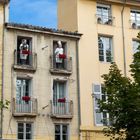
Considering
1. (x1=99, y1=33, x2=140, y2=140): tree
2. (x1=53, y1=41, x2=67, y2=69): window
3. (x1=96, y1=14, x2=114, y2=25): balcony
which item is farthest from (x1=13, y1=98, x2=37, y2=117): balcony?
(x1=96, y1=14, x2=114, y2=25): balcony

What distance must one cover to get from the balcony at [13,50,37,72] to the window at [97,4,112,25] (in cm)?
641

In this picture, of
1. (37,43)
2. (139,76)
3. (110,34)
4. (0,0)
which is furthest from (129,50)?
(139,76)

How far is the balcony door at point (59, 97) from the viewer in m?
33.4

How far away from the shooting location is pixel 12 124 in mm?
31766

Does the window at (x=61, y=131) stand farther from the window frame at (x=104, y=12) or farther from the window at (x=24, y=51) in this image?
the window frame at (x=104, y=12)

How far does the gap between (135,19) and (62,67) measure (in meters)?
7.76

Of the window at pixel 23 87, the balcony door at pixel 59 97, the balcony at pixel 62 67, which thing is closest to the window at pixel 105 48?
the balcony at pixel 62 67

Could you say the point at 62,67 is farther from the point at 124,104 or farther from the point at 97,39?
the point at 124,104

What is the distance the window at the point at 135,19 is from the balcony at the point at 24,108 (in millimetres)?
10522

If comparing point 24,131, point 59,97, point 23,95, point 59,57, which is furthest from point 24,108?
point 59,57

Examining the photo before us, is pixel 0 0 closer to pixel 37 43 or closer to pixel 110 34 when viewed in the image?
pixel 37 43

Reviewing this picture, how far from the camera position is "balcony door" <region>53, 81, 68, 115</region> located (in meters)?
33.4

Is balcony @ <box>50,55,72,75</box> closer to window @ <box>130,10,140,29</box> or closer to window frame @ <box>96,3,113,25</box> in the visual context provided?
window frame @ <box>96,3,113,25</box>

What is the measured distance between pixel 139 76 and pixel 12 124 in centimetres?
1029
